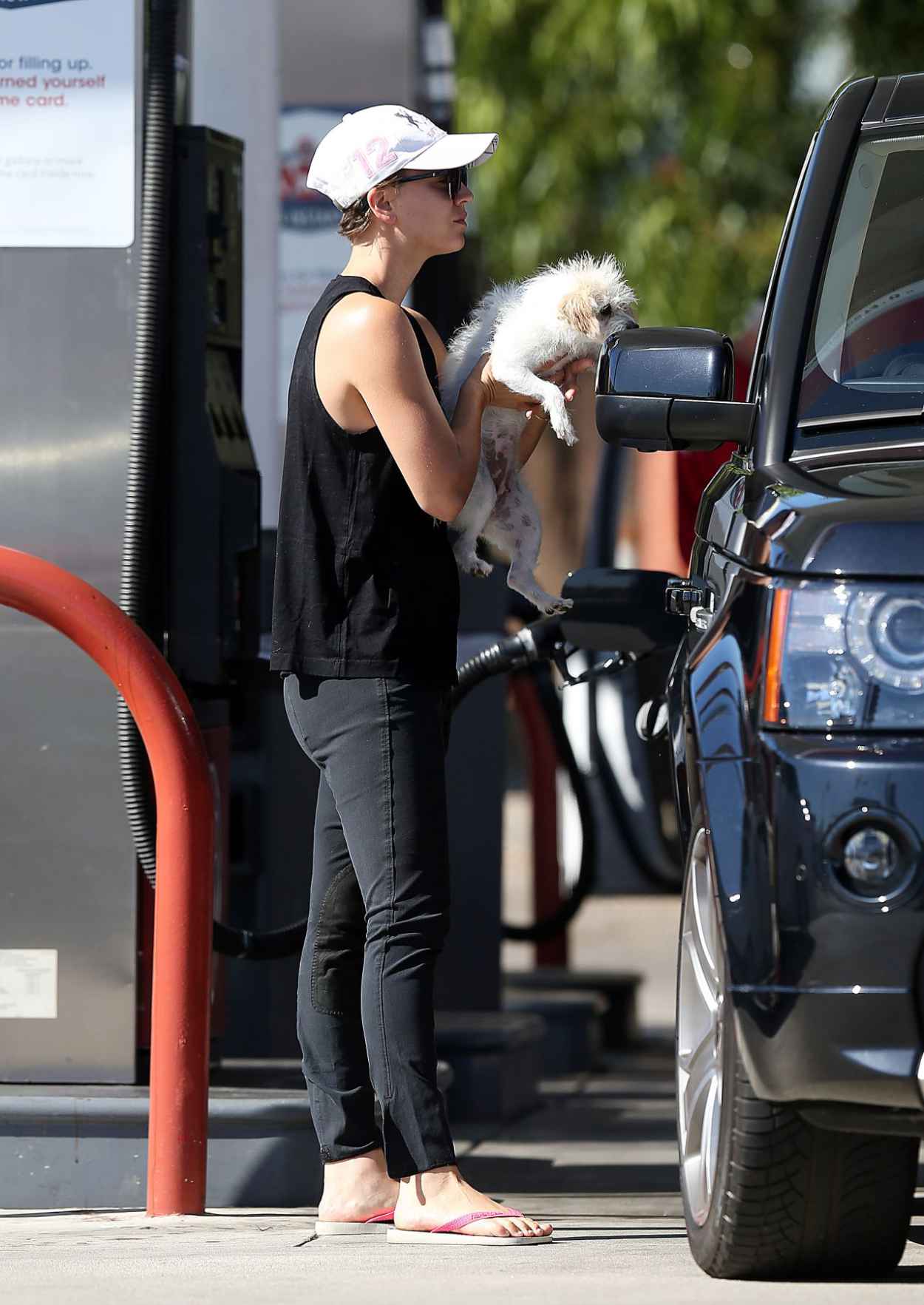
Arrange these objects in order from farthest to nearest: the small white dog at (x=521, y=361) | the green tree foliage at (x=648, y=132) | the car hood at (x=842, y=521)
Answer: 1. the green tree foliage at (x=648, y=132)
2. the small white dog at (x=521, y=361)
3. the car hood at (x=842, y=521)

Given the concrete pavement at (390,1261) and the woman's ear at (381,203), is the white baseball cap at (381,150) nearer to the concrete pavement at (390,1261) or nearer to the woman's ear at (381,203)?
the woman's ear at (381,203)

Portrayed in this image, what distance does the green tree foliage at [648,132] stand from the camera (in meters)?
15.9

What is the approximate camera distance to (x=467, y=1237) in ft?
12.9

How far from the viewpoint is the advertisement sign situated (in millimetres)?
7617

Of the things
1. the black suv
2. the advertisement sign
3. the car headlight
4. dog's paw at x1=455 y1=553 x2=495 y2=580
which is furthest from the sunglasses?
the advertisement sign

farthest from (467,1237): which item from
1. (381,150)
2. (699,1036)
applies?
(381,150)

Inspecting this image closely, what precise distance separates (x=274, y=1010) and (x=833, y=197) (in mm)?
2571

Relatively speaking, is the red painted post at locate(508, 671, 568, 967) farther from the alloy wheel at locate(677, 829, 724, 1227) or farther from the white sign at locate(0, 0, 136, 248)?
the alloy wheel at locate(677, 829, 724, 1227)

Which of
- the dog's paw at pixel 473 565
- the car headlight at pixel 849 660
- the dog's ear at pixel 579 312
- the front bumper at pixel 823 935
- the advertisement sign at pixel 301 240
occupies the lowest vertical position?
the front bumper at pixel 823 935

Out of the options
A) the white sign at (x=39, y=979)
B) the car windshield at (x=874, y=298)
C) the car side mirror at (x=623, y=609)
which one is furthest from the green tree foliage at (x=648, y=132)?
the car windshield at (x=874, y=298)

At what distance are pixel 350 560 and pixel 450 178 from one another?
0.69m

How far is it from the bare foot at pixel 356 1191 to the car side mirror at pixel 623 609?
106cm

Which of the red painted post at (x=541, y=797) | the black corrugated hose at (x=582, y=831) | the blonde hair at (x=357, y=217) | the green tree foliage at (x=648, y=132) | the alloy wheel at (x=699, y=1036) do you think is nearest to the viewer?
the alloy wheel at (x=699, y=1036)

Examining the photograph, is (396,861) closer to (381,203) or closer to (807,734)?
(807,734)
